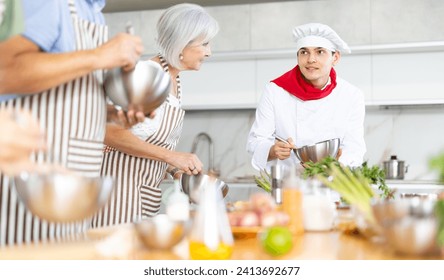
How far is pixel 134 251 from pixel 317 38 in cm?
154

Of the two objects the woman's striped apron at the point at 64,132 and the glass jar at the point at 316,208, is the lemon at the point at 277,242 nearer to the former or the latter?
the glass jar at the point at 316,208

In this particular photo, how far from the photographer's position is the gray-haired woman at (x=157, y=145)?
5.54ft

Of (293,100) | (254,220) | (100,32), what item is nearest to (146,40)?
(293,100)

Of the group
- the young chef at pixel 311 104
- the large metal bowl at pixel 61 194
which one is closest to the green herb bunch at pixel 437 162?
the large metal bowl at pixel 61 194

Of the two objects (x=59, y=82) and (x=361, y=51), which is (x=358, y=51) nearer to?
(x=361, y=51)

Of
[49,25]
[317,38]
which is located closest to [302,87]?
[317,38]

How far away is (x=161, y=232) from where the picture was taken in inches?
34.2

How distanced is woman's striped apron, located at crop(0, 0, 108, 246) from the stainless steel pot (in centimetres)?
243

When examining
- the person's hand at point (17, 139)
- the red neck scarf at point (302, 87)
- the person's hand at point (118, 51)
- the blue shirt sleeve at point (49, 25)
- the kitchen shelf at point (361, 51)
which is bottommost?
the person's hand at point (17, 139)

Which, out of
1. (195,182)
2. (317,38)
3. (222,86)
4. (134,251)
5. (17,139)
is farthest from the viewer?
(222,86)

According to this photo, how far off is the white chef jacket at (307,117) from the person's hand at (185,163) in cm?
58

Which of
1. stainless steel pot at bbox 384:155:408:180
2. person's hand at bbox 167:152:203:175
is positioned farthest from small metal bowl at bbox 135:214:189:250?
stainless steel pot at bbox 384:155:408:180

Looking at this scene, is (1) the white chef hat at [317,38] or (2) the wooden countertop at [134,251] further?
(1) the white chef hat at [317,38]

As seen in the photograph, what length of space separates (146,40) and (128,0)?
11.2 inches
